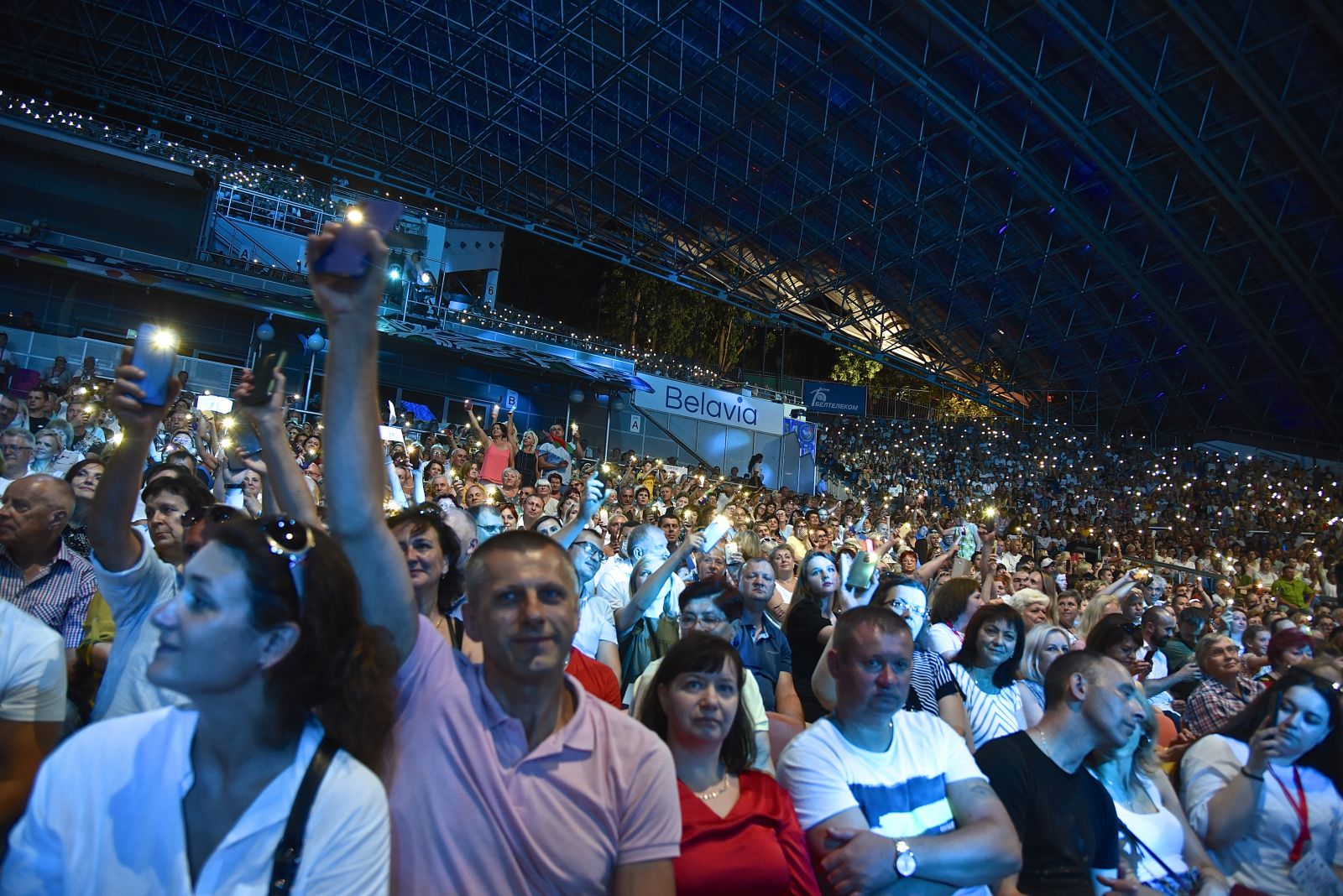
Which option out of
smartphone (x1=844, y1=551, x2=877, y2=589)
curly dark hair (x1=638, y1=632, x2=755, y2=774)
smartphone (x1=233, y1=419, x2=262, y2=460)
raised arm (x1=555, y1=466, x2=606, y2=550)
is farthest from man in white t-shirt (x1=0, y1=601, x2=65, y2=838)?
smartphone (x1=844, y1=551, x2=877, y2=589)

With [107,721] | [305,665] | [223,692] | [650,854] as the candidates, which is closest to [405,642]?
[305,665]

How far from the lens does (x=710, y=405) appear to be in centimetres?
2500

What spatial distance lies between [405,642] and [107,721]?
58 cm

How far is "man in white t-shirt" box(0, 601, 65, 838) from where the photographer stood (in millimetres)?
2074

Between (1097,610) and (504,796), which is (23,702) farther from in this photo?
(1097,610)

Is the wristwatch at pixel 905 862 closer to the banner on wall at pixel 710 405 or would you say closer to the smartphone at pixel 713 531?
the smartphone at pixel 713 531

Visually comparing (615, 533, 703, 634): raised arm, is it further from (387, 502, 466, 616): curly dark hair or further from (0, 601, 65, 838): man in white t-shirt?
(0, 601, 65, 838): man in white t-shirt

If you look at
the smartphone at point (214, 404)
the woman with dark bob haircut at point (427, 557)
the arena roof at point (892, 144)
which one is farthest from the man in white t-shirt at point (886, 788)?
the arena roof at point (892, 144)

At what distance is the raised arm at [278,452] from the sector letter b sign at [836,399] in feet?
76.1

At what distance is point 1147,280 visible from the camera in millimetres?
20156

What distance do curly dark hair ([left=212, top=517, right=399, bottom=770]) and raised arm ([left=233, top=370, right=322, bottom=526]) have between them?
1.98 ft

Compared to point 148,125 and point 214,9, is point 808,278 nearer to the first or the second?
point 214,9

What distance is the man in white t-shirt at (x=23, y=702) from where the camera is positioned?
207 cm

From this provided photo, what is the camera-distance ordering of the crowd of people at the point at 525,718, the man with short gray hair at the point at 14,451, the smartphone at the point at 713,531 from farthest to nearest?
the man with short gray hair at the point at 14,451, the smartphone at the point at 713,531, the crowd of people at the point at 525,718
